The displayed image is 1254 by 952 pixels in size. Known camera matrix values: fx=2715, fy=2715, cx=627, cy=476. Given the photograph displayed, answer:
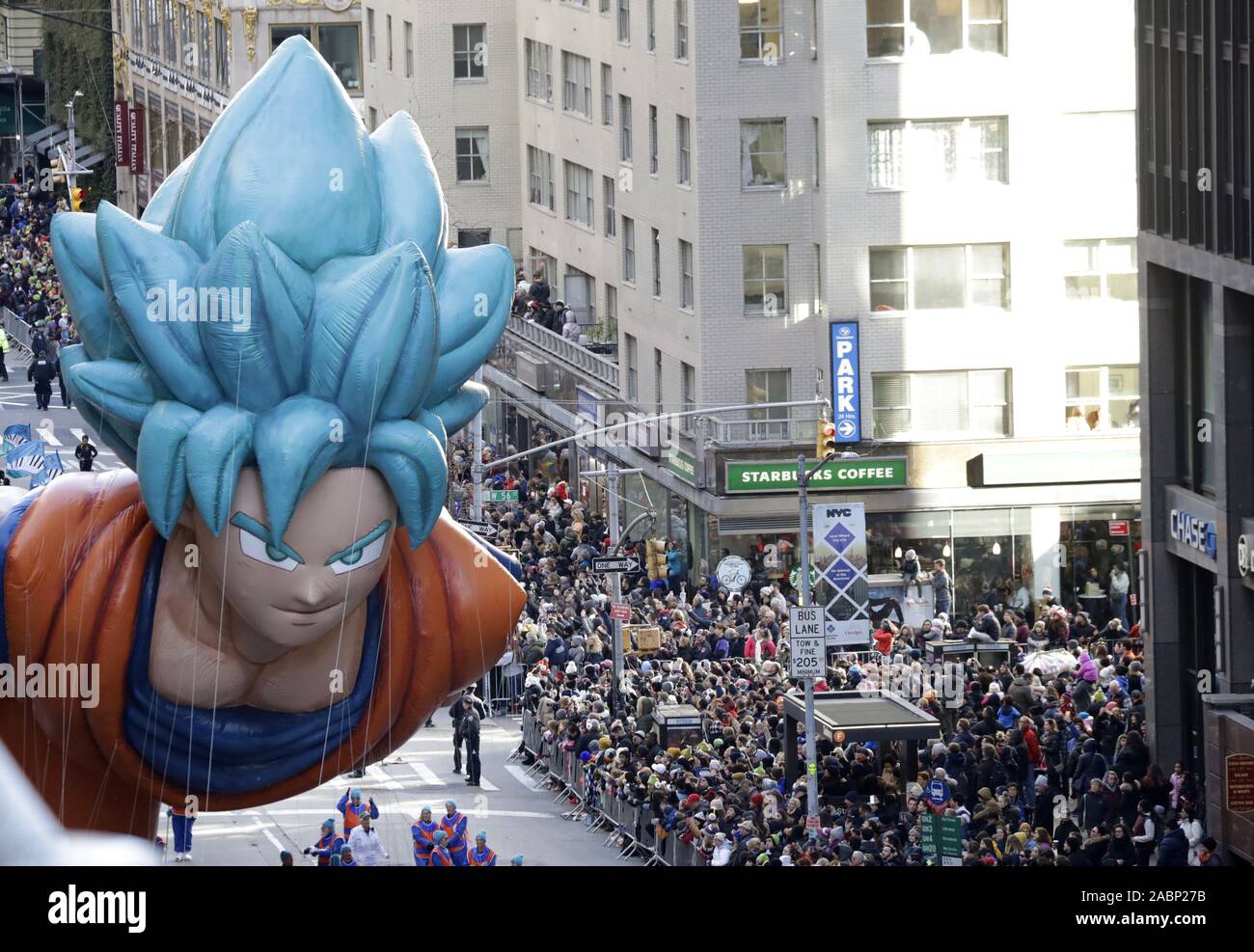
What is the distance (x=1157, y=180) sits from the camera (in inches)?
1414

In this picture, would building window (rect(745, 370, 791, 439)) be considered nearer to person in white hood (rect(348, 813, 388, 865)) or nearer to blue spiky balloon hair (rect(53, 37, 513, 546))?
person in white hood (rect(348, 813, 388, 865))

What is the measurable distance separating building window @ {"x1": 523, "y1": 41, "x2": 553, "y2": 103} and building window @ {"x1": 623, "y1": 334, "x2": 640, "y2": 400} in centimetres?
764

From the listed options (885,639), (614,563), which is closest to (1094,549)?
(885,639)

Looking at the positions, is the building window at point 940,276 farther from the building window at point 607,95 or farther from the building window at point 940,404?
the building window at point 607,95

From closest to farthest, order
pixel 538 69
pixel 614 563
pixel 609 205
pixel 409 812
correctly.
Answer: pixel 409 812, pixel 614 563, pixel 609 205, pixel 538 69

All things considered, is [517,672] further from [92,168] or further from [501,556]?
[92,168]

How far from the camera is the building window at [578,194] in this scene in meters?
61.3

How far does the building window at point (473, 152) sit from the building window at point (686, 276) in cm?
1411

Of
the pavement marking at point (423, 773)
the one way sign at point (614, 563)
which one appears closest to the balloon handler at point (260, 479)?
the pavement marking at point (423, 773)

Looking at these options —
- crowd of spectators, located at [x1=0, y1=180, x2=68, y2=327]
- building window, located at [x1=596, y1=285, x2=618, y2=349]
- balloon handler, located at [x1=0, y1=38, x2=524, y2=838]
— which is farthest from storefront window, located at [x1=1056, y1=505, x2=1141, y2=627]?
balloon handler, located at [x1=0, y1=38, x2=524, y2=838]

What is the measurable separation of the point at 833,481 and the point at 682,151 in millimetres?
7952

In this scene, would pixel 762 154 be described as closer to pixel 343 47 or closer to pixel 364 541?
pixel 343 47

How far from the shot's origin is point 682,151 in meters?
53.8
